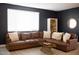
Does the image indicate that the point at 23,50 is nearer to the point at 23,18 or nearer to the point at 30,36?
the point at 30,36

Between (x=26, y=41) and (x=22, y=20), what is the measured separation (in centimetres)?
51

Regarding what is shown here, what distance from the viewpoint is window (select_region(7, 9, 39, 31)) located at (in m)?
1.86

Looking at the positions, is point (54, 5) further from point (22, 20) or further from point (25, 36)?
point (25, 36)

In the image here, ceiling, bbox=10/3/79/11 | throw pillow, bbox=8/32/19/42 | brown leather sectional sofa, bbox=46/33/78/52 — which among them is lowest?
brown leather sectional sofa, bbox=46/33/78/52

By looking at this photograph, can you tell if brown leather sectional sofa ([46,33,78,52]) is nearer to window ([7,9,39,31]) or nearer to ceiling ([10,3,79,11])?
window ([7,9,39,31])

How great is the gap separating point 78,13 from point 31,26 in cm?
106

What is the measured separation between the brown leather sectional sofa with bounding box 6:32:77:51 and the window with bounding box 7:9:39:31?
0.15m

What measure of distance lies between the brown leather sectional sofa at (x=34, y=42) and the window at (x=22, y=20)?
0.51 ft

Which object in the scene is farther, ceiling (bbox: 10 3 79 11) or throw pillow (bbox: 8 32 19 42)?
throw pillow (bbox: 8 32 19 42)

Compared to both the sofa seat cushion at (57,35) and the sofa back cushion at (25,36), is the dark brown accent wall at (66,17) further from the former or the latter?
the sofa back cushion at (25,36)

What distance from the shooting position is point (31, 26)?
6.45 ft

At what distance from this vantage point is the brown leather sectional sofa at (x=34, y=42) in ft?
6.30

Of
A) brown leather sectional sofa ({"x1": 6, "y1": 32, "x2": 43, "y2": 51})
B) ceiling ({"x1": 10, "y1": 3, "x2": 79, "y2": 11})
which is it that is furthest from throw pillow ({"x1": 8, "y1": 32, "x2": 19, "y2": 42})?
ceiling ({"x1": 10, "y1": 3, "x2": 79, "y2": 11})

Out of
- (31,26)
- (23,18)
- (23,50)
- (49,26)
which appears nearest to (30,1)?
(23,18)
